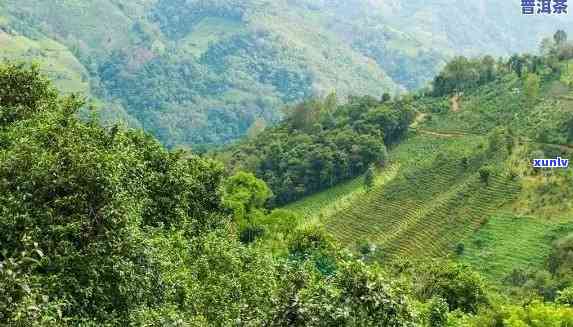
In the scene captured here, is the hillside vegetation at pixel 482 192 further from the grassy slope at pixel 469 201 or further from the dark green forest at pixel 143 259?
the dark green forest at pixel 143 259

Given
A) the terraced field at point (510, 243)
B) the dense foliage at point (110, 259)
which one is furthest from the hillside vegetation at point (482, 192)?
the dense foliage at point (110, 259)

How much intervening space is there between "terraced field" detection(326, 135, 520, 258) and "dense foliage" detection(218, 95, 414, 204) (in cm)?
782

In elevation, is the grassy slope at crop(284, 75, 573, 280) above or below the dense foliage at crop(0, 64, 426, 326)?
below

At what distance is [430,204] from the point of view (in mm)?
56875

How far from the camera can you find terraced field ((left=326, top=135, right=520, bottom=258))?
51.7 meters

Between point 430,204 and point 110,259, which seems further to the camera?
point 430,204

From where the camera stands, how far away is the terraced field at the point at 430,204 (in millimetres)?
51688

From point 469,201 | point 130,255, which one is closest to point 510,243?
point 469,201

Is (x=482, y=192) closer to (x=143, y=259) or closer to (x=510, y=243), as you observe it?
(x=510, y=243)

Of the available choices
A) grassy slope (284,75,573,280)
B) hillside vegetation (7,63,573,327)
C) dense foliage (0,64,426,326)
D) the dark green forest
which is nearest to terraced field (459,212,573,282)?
grassy slope (284,75,573,280)

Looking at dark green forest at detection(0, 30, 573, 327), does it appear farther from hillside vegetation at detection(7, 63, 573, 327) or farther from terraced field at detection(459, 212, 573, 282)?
terraced field at detection(459, 212, 573, 282)

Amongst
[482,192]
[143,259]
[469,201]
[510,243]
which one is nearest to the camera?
[143,259]

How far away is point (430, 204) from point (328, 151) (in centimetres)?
2144

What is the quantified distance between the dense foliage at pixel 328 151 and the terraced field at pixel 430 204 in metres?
7.82
